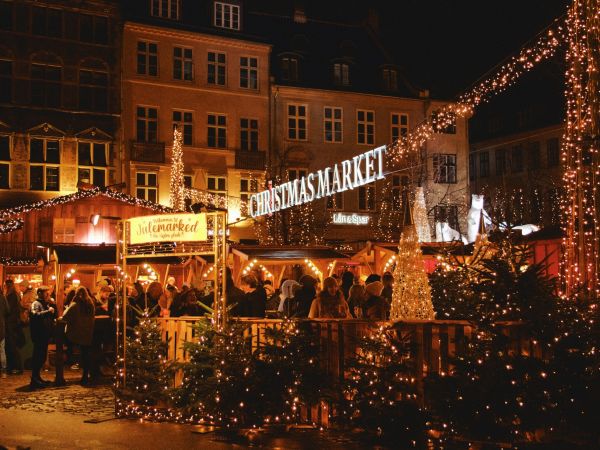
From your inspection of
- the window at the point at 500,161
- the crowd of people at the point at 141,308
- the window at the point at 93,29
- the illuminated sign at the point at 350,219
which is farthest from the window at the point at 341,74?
the crowd of people at the point at 141,308

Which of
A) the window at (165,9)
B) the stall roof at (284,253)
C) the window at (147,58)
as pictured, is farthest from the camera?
the window at (165,9)

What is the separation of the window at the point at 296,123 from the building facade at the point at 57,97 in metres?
8.47

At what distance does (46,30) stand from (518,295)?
2873cm

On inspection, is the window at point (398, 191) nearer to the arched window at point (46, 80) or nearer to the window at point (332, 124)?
the window at point (332, 124)

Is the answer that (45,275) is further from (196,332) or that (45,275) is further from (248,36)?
(248,36)

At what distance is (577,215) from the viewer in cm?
1101

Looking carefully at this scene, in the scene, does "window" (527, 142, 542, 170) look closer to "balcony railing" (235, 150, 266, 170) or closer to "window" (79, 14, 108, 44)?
Answer: "balcony railing" (235, 150, 266, 170)

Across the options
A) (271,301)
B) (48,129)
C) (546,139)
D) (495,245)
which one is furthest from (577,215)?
(546,139)

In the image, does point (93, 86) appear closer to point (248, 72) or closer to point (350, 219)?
point (248, 72)

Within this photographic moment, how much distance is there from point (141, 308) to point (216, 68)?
22188 millimetres

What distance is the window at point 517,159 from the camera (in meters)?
48.3

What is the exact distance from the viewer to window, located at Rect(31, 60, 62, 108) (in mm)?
32281

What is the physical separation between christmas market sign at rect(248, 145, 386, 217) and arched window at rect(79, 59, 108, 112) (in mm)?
13549

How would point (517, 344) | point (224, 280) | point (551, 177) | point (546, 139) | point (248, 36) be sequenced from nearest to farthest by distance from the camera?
point (517, 344), point (224, 280), point (248, 36), point (551, 177), point (546, 139)
